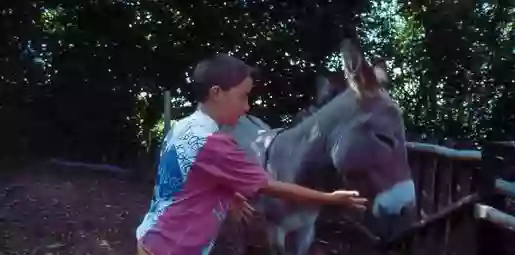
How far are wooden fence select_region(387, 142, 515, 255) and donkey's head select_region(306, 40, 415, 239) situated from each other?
1.14 ft

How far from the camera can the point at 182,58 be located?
810 centimetres

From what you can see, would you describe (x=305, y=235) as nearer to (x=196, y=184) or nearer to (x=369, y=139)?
(x=369, y=139)

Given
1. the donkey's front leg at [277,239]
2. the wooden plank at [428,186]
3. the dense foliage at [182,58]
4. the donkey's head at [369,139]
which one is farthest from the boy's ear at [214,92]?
the dense foliage at [182,58]

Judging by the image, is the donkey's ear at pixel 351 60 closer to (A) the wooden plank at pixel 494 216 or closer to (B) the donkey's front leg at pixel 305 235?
(B) the donkey's front leg at pixel 305 235

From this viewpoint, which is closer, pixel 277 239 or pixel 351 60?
pixel 351 60

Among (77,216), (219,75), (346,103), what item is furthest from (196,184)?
(77,216)

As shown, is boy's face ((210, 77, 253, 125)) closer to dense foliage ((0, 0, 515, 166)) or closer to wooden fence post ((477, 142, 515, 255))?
wooden fence post ((477, 142, 515, 255))

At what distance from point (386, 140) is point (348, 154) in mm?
203

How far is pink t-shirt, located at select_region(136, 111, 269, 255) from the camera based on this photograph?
236cm

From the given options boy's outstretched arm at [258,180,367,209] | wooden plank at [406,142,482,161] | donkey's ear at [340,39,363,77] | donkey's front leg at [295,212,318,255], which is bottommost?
donkey's front leg at [295,212,318,255]

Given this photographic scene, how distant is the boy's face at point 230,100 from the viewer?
241 centimetres

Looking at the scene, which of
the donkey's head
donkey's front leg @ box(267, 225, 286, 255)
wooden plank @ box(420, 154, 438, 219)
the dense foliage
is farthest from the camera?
the dense foliage

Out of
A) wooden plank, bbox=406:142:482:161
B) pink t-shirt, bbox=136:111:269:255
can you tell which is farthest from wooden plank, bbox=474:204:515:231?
pink t-shirt, bbox=136:111:269:255

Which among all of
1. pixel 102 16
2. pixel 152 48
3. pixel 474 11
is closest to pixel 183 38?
pixel 152 48
